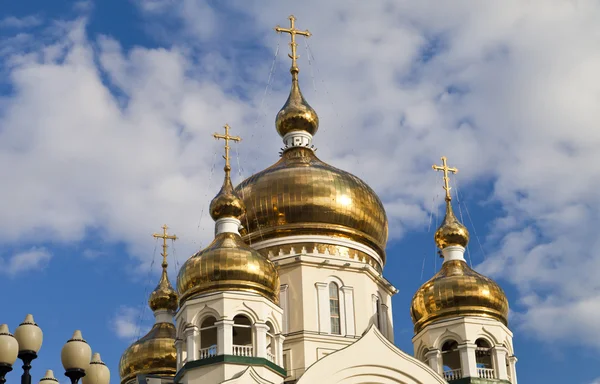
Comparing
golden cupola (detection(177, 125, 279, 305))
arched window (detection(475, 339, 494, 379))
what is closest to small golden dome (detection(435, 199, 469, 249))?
arched window (detection(475, 339, 494, 379))

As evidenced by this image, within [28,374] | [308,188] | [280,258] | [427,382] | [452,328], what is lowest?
[28,374]

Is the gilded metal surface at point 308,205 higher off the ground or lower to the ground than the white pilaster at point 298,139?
lower

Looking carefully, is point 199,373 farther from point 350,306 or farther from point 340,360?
point 350,306

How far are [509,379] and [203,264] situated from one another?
23.5 ft

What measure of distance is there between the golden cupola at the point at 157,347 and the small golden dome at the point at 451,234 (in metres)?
7.79

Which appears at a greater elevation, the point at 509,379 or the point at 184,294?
the point at 184,294

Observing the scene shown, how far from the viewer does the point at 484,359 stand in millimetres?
23812

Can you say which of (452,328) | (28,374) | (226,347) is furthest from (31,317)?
(452,328)

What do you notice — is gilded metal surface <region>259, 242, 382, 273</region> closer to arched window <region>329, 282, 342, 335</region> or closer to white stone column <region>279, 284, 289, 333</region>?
arched window <region>329, 282, 342, 335</region>

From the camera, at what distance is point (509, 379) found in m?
23.2

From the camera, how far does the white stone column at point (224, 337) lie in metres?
20.9

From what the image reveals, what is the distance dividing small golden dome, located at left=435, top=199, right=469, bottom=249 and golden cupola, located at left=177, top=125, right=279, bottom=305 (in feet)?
15.1

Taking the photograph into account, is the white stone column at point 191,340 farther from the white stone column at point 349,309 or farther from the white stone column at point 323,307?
the white stone column at point 349,309

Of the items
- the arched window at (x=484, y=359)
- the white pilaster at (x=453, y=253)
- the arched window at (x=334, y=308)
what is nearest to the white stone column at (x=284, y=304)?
the arched window at (x=334, y=308)
